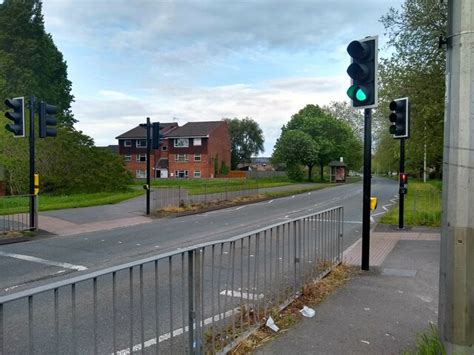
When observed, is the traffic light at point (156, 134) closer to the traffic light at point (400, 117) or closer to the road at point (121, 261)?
the road at point (121, 261)

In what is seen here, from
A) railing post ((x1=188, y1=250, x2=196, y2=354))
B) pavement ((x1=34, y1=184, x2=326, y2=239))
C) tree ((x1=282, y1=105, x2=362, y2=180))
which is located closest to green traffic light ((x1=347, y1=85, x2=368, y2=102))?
railing post ((x1=188, y1=250, x2=196, y2=354))

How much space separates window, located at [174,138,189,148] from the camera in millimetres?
64188

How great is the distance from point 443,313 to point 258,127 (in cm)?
9004

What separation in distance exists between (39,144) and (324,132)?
4392cm

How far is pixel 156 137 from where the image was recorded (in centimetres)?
1762

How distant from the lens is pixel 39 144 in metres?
27.7

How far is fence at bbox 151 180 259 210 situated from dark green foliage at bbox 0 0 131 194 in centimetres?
935

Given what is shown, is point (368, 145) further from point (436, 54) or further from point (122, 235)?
point (436, 54)

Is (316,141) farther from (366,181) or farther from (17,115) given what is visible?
(366,181)

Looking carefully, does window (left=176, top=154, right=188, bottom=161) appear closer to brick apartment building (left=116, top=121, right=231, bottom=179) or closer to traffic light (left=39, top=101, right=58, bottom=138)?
brick apartment building (left=116, top=121, right=231, bottom=179)

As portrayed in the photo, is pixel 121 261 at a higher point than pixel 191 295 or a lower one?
lower

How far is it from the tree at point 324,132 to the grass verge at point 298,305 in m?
52.8

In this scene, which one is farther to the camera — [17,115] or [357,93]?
[17,115]

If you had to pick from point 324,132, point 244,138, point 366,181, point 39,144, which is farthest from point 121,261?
point 244,138
